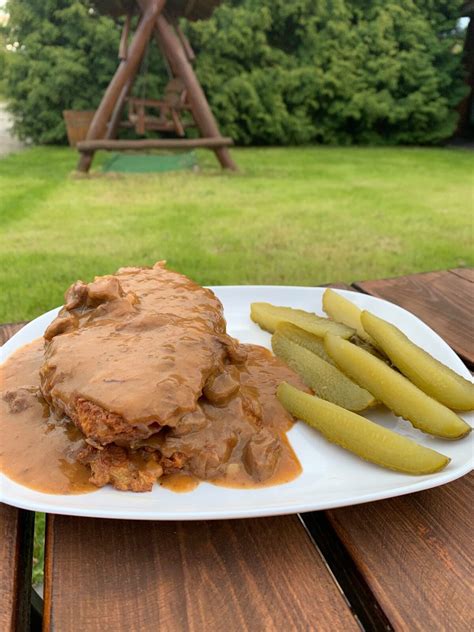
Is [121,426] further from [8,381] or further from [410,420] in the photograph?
[410,420]

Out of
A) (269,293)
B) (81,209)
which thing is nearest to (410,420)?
(269,293)

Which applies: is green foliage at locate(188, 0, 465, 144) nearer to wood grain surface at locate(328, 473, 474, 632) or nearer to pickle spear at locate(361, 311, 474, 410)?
pickle spear at locate(361, 311, 474, 410)

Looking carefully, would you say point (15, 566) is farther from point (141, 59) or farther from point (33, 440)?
point (141, 59)

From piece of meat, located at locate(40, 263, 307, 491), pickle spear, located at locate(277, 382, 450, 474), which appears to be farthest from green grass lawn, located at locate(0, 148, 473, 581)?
pickle spear, located at locate(277, 382, 450, 474)

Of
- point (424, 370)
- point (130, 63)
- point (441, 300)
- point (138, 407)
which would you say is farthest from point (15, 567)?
point (130, 63)

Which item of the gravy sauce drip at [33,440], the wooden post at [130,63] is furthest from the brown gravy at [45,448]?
the wooden post at [130,63]

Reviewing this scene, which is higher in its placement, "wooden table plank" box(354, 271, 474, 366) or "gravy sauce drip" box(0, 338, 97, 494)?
"gravy sauce drip" box(0, 338, 97, 494)

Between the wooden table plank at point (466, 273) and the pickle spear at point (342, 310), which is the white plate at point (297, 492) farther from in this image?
the wooden table plank at point (466, 273)
